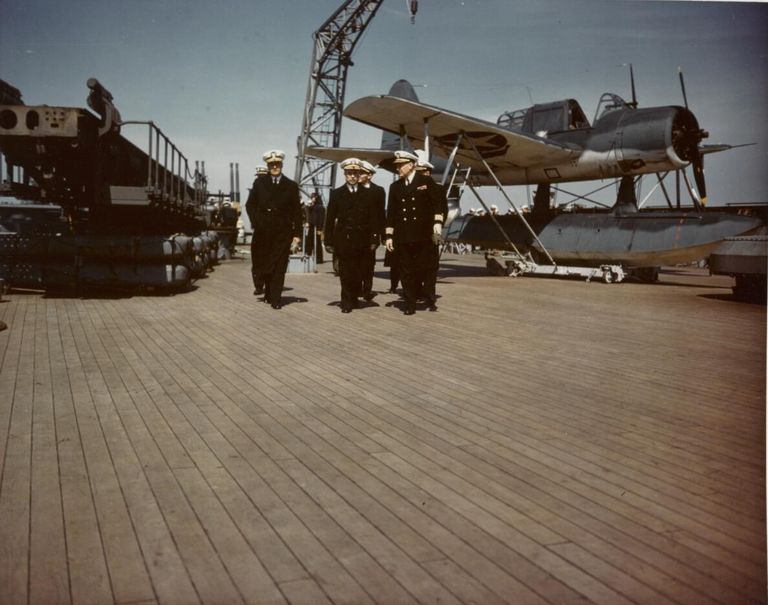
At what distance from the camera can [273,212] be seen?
30.0 ft

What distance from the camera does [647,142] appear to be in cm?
1402

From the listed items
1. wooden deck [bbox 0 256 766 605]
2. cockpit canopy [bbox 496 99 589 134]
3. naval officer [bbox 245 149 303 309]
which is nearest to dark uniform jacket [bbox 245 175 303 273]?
naval officer [bbox 245 149 303 309]

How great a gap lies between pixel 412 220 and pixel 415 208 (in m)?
0.17

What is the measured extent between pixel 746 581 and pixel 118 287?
10189 millimetres

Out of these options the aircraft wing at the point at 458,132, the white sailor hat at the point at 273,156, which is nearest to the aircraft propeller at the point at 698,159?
the aircraft wing at the point at 458,132

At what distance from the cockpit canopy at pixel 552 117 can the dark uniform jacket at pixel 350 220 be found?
8187 mm

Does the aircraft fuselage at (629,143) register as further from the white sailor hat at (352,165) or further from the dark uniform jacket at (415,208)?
the white sailor hat at (352,165)

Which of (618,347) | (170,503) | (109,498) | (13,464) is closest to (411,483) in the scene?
(170,503)

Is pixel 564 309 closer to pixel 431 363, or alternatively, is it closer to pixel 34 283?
pixel 431 363

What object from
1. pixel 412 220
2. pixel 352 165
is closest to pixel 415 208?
pixel 412 220

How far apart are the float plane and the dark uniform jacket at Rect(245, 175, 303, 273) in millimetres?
4802

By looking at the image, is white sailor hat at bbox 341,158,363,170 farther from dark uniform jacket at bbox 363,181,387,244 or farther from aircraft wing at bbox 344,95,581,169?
aircraft wing at bbox 344,95,581,169

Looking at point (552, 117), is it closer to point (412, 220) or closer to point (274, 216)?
point (412, 220)

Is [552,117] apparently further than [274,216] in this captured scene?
Yes
